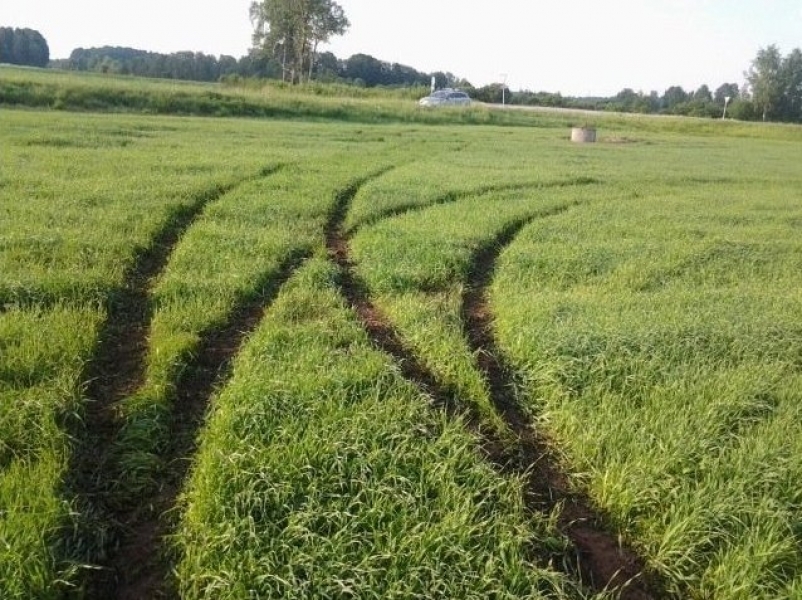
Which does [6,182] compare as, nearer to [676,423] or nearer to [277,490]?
[277,490]

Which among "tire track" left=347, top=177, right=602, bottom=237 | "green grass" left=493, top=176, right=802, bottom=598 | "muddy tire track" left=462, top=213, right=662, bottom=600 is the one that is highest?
"tire track" left=347, top=177, right=602, bottom=237

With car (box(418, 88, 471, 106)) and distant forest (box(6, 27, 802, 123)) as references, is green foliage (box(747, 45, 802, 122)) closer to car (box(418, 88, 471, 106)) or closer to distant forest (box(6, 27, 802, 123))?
distant forest (box(6, 27, 802, 123))

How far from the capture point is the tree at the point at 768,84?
274ft

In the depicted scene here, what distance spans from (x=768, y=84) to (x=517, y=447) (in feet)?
311

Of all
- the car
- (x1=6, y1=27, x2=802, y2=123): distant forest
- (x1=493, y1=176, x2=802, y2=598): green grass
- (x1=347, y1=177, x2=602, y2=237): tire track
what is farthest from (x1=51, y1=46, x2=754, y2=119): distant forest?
(x1=493, y1=176, x2=802, y2=598): green grass

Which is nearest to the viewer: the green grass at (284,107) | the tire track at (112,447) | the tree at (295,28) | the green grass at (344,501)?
the green grass at (344,501)

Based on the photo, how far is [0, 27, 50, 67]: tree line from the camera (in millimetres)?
98000

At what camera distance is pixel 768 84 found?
273 ft

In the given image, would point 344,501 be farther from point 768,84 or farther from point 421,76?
point 421,76

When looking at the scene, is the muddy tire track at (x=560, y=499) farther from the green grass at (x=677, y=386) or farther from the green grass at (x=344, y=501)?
the green grass at (x=344, y=501)

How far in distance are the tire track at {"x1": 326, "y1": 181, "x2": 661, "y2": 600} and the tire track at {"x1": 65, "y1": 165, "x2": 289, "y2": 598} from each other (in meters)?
1.37

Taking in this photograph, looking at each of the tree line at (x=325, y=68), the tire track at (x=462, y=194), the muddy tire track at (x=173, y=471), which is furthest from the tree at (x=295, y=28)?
the muddy tire track at (x=173, y=471)

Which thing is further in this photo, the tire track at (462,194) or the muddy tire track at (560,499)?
the tire track at (462,194)

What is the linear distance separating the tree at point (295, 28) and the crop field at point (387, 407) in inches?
2485
